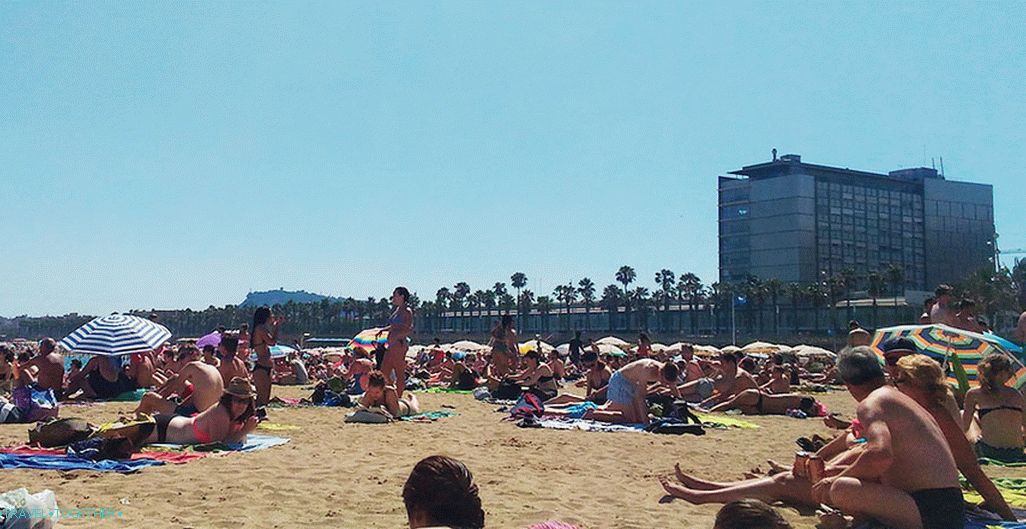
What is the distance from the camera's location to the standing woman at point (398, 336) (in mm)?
11320

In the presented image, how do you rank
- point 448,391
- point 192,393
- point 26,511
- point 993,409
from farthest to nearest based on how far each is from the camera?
point 448,391 → point 192,393 → point 993,409 → point 26,511

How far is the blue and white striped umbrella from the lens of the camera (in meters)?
11.6

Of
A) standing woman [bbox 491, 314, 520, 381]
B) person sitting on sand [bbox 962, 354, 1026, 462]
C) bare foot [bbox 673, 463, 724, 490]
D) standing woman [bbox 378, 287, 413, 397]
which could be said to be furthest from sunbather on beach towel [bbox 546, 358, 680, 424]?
standing woman [bbox 491, 314, 520, 381]

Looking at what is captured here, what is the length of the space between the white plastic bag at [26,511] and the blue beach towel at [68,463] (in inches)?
78.9

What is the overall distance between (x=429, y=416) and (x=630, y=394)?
110 inches

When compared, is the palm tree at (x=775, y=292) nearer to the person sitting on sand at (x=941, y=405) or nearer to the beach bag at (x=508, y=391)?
the beach bag at (x=508, y=391)

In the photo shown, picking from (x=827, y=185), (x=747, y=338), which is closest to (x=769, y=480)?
(x=747, y=338)

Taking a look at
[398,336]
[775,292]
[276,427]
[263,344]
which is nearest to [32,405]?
[263,344]

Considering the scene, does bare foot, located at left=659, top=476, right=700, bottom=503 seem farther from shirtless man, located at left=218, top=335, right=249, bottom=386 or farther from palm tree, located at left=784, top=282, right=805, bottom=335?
palm tree, located at left=784, top=282, right=805, bottom=335

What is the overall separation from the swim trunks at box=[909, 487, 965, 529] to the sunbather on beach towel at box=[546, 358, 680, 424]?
18.2 feet

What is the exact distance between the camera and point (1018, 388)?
24.4 feet

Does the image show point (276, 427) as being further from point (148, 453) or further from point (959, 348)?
point (959, 348)

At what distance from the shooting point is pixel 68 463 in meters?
6.22

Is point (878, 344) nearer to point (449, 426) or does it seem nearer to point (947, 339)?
point (947, 339)
